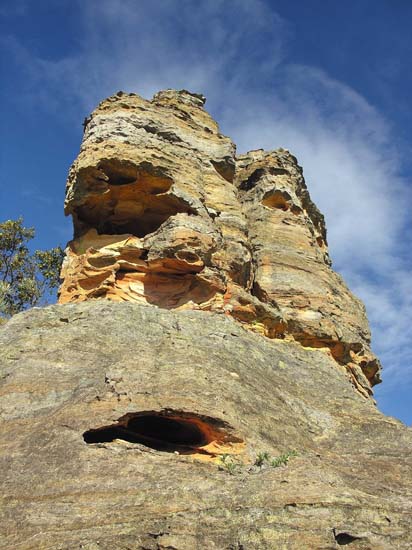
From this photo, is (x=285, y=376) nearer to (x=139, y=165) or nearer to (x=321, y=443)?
(x=321, y=443)

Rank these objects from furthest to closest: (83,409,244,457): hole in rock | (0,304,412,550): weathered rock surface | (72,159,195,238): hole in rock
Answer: (72,159,195,238): hole in rock → (83,409,244,457): hole in rock → (0,304,412,550): weathered rock surface

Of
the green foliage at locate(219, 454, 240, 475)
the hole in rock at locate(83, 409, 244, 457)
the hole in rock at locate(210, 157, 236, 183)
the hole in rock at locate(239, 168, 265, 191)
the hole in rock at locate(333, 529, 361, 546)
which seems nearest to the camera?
the hole in rock at locate(333, 529, 361, 546)

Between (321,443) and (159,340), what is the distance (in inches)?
243

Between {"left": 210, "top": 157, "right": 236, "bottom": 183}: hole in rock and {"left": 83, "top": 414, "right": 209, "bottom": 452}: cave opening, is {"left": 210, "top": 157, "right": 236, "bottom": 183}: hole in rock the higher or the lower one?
the higher one

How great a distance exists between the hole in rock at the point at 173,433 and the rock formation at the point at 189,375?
0.14 ft

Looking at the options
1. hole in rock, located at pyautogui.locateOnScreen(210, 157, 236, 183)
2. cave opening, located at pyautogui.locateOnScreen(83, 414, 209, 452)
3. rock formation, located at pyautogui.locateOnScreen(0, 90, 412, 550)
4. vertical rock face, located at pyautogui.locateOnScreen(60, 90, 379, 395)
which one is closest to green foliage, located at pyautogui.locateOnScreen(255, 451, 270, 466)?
rock formation, located at pyautogui.locateOnScreen(0, 90, 412, 550)

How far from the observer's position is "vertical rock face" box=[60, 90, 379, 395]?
27.6 meters

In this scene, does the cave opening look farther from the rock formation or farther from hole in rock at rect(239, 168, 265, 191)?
hole in rock at rect(239, 168, 265, 191)

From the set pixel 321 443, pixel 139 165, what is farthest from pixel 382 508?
pixel 139 165

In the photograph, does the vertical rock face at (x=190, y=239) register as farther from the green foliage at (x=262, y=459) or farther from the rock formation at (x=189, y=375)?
the green foliage at (x=262, y=459)

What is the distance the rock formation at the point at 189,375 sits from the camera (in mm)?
11359

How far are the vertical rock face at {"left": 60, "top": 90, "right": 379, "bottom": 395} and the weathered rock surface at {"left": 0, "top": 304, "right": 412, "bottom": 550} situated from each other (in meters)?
4.12

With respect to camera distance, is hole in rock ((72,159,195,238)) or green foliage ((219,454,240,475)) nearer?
green foliage ((219,454,240,475))

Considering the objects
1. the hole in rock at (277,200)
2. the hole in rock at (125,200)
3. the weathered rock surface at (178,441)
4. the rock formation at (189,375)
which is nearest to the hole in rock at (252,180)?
the rock formation at (189,375)
